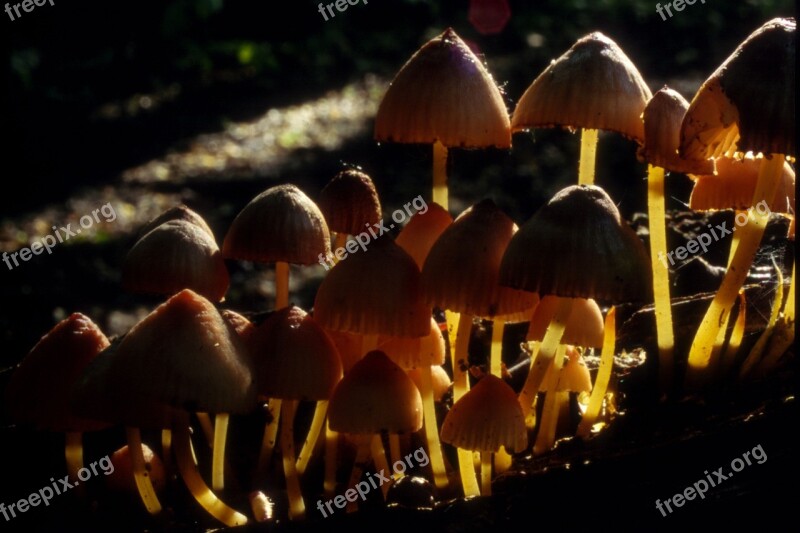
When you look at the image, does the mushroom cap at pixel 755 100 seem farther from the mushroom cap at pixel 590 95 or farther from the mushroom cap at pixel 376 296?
the mushroom cap at pixel 376 296

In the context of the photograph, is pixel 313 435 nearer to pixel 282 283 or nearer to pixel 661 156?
pixel 282 283

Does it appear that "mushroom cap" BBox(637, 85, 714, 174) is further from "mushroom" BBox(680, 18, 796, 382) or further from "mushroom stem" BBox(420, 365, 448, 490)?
"mushroom stem" BBox(420, 365, 448, 490)

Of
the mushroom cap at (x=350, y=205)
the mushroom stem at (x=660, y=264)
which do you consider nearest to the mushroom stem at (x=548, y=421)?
the mushroom stem at (x=660, y=264)

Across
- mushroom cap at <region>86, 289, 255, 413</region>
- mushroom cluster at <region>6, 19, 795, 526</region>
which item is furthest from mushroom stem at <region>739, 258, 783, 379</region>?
mushroom cap at <region>86, 289, 255, 413</region>

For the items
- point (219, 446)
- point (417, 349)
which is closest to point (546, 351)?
point (417, 349)

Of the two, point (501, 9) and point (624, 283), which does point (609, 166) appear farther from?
point (501, 9)

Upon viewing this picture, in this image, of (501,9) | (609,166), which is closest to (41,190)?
(609,166)
